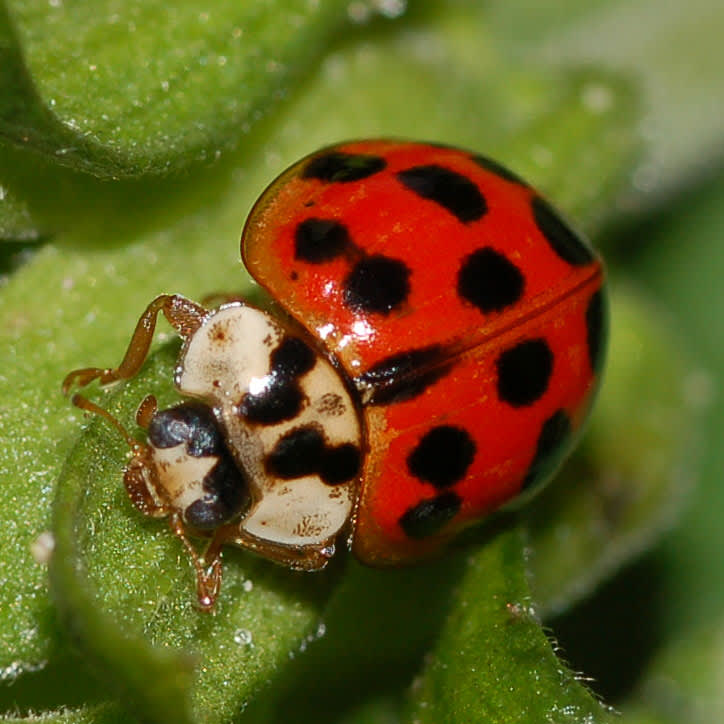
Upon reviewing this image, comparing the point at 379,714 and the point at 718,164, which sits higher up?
the point at 718,164

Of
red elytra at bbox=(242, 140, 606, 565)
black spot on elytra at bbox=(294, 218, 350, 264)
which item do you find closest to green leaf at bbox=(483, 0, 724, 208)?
red elytra at bbox=(242, 140, 606, 565)

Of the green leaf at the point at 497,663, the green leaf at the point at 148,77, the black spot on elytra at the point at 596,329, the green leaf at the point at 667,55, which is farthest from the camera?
the green leaf at the point at 667,55

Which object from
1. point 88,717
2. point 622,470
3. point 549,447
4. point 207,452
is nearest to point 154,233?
point 207,452

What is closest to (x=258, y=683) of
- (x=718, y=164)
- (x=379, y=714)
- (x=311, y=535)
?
(x=311, y=535)

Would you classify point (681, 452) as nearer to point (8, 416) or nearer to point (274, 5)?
point (274, 5)

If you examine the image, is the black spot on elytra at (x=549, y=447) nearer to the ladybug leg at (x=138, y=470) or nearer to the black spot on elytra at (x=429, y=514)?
A: the black spot on elytra at (x=429, y=514)

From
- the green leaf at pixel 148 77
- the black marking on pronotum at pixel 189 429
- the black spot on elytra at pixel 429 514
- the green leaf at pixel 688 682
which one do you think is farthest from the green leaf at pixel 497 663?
the green leaf at pixel 148 77
